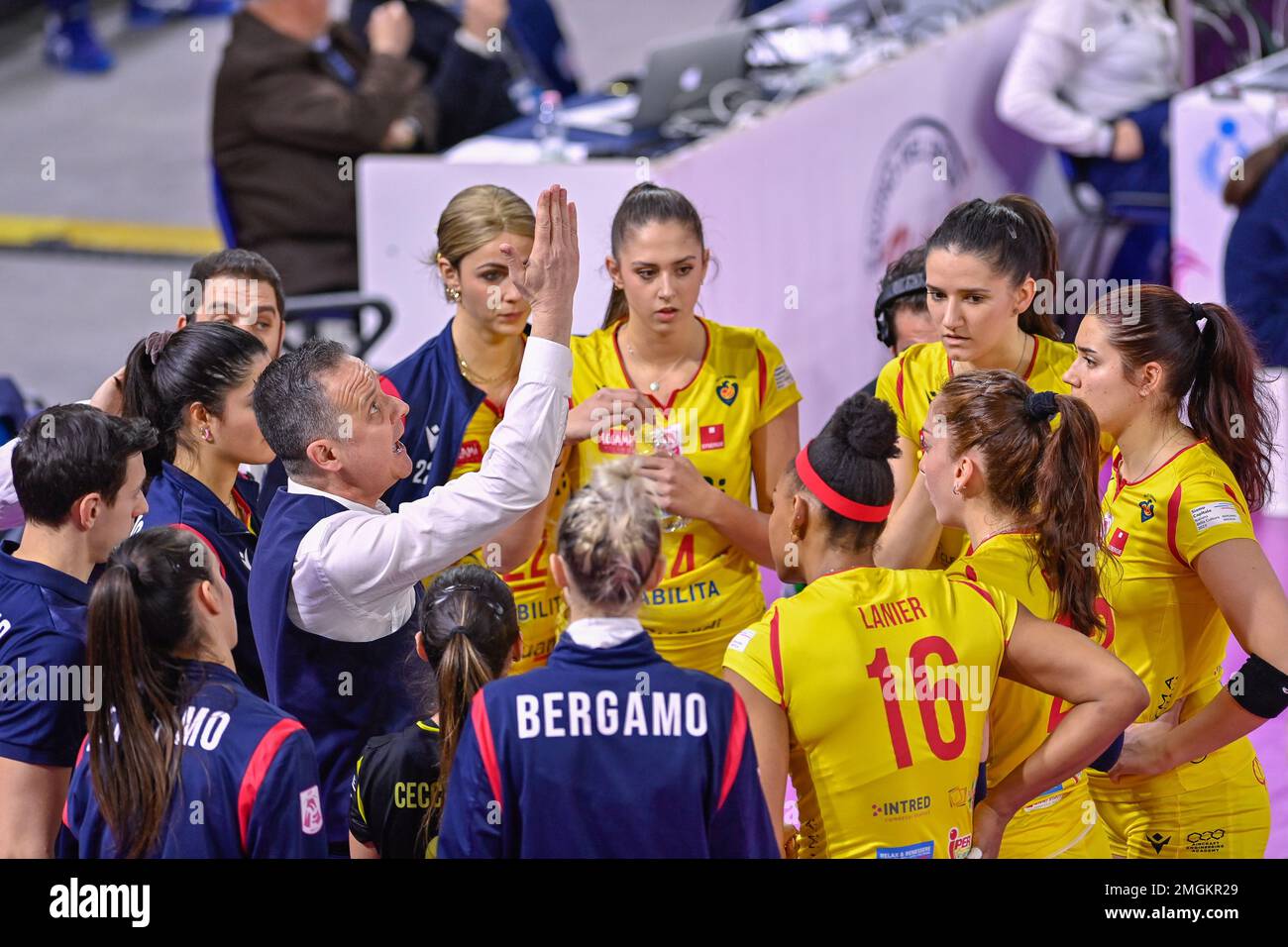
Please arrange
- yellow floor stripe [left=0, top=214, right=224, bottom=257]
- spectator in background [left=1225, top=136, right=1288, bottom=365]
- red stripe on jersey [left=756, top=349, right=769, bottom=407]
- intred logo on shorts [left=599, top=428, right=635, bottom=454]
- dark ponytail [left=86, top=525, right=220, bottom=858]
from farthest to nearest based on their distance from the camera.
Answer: yellow floor stripe [left=0, top=214, right=224, bottom=257] < spectator in background [left=1225, top=136, right=1288, bottom=365] < red stripe on jersey [left=756, top=349, right=769, bottom=407] < intred logo on shorts [left=599, top=428, right=635, bottom=454] < dark ponytail [left=86, top=525, right=220, bottom=858]

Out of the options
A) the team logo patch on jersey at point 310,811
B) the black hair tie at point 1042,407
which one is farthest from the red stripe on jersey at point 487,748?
the black hair tie at point 1042,407

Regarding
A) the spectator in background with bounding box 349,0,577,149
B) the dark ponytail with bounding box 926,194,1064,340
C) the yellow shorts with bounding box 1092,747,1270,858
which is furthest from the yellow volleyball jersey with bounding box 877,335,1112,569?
the spectator in background with bounding box 349,0,577,149

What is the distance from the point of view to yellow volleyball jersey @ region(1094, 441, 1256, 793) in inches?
128

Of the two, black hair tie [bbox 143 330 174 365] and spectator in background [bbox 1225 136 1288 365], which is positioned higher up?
spectator in background [bbox 1225 136 1288 365]

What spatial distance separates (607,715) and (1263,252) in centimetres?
461

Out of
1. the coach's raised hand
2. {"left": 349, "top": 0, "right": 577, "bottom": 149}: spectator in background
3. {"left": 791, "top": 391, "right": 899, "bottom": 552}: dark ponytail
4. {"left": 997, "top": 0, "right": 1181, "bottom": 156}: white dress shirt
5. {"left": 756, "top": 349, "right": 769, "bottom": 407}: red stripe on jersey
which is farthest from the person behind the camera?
{"left": 349, "top": 0, "right": 577, "bottom": 149}: spectator in background

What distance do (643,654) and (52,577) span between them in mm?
1235

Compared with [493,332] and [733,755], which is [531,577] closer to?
[493,332]

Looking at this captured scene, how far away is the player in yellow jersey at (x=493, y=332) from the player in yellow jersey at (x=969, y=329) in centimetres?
81

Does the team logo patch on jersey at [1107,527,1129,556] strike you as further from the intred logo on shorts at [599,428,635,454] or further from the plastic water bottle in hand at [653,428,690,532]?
the intred logo on shorts at [599,428,635,454]

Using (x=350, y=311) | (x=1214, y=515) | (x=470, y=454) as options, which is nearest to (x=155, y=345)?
(x=470, y=454)

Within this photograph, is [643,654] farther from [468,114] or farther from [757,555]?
[468,114]

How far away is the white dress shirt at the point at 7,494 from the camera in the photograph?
3.69m
